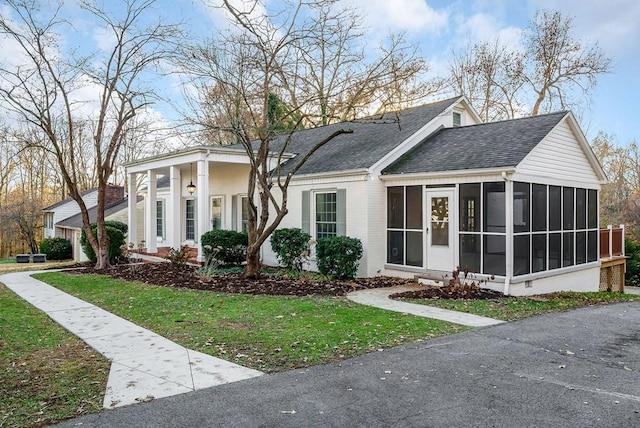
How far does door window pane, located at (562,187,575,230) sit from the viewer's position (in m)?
12.1

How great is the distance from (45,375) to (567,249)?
12.0 meters

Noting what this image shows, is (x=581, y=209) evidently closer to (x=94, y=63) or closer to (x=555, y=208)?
(x=555, y=208)

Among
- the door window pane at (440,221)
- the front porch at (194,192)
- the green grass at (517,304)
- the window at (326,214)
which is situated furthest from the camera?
the front porch at (194,192)

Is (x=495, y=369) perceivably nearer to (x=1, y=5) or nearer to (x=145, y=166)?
(x=145, y=166)

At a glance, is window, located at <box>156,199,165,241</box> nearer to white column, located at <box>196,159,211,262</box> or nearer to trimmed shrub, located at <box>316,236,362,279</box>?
white column, located at <box>196,159,211,262</box>

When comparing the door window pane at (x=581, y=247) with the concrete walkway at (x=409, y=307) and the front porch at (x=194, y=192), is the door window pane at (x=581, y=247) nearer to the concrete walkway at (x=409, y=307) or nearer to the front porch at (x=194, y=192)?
the concrete walkway at (x=409, y=307)

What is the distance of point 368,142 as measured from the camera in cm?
1441

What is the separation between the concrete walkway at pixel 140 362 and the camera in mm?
4550

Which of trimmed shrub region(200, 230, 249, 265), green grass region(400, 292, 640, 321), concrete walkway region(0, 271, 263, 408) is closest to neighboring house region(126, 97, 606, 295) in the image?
trimmed shrub region(200, 230, 249, 265)

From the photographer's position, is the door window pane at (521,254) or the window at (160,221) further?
the window at (160,221)

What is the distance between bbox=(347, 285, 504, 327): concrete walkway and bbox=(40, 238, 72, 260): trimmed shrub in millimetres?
24602

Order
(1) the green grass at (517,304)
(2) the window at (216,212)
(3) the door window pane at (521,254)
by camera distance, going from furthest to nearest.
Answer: (2) the window at (216,212), (3) the door window pane at (521,254), (1) the green grass at (517,304)

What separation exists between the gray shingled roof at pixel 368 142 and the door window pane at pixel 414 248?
7.20 ft

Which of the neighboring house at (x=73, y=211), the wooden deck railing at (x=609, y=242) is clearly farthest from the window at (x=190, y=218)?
the wooden deck railing at (x=609, y=242)
